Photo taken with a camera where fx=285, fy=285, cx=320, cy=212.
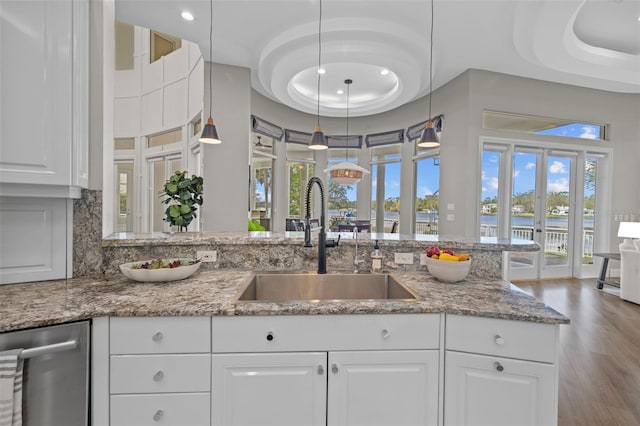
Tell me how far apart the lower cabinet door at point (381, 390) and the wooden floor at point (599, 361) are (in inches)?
52.1

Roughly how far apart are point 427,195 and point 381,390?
508cm

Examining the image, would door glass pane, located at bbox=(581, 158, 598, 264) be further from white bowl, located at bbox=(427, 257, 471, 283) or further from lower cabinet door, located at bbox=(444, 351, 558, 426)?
lower cabinet door, located at bbox=(444, 351, 558, 426)

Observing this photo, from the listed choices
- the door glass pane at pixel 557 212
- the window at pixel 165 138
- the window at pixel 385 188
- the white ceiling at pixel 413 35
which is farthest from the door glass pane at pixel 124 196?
the door glass pane at pixel 557 212

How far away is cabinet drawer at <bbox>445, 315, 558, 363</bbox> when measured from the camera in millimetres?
1156

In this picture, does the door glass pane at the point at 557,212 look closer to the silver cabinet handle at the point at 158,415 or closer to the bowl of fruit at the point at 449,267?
the bowl of fruit at the point at 449,267

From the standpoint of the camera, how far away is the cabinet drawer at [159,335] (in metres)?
1.15

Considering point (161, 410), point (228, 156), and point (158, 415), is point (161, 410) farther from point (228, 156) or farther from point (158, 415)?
point (228, 156)

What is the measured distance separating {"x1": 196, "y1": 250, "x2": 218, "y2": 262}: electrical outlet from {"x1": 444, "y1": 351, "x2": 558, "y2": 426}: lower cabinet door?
4.68 feet

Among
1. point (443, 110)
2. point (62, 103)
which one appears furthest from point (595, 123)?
point (62, 103)

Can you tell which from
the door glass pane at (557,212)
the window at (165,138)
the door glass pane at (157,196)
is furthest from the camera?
the door glass pane at (157,196)

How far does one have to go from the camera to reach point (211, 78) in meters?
4.30

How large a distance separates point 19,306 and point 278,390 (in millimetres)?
1113

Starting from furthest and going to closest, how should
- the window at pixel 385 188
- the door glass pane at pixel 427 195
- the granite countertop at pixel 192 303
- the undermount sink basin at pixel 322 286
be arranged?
the window at pixel 385 188, the door glass pane at pixel 427 195, the undermount sink basin at pixel 322 286, the granite countertop at pixel 192 303

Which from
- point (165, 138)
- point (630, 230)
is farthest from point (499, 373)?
point (165, 138)
